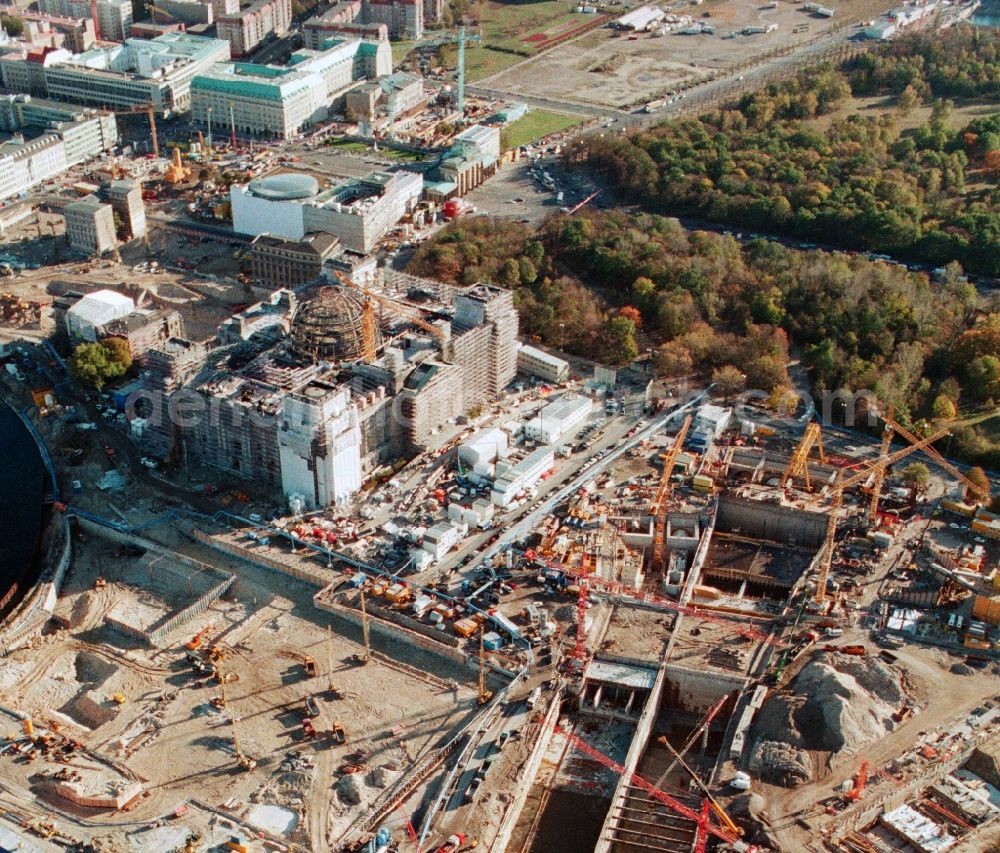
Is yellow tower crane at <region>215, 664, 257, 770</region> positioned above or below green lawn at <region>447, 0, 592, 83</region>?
below

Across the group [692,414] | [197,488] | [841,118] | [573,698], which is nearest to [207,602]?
[197,488]

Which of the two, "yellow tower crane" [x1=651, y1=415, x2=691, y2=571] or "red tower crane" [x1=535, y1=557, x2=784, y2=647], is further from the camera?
"yellow tower crane" [x1=651, y1=415, x2=691, y2=571]

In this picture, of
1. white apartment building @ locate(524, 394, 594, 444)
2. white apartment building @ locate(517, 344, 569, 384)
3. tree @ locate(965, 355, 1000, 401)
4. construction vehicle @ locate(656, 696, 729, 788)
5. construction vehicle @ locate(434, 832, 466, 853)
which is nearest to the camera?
construction vehicle @ locate(434, 832, 466, 853)

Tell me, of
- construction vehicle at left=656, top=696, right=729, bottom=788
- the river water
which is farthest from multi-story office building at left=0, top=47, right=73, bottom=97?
construction vehicle at left=656, top=696, right=729, bottom=788

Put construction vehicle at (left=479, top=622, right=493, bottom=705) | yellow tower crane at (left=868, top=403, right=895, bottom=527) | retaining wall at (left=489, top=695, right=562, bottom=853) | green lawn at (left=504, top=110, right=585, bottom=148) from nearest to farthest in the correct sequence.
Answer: retaining wall at (left=489, top=695, right=562, bottom=853), construction vehicle at (left=479, top=622, right=493, bottom=705), yellow tower crane at (left=868, top=403, right=895, bottom=527), green lawn at (left=504, top=110, right=585, bottom=148)

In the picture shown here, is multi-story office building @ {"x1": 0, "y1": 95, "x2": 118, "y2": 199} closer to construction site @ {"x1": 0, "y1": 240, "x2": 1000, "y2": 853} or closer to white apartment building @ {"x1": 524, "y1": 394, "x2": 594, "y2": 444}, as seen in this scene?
construction site @ {"x1": 0, "y1": 240, "x2": 1000, "y2": 853}

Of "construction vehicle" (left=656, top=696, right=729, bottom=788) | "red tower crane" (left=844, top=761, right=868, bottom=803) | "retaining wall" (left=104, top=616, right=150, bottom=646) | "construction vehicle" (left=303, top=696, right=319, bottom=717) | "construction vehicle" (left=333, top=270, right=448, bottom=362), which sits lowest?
"construction vehicle" (left=656, top=696, right=729, bottom=788)
